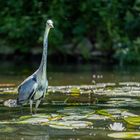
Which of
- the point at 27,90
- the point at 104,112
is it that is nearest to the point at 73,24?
the point at 27,90

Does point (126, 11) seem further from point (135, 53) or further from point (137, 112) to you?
point (137, 112)

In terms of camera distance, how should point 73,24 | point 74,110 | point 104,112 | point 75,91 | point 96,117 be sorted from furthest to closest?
point 73,24 → point 75,91 → point 74,110 → point 104,112 → point 96,117

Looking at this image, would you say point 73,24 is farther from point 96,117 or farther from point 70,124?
point 70,124

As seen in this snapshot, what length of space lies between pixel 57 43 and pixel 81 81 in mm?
9501

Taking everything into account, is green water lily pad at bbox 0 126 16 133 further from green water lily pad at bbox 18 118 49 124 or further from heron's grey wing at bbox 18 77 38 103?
heron's grey wing at bbox 18 77 38 103

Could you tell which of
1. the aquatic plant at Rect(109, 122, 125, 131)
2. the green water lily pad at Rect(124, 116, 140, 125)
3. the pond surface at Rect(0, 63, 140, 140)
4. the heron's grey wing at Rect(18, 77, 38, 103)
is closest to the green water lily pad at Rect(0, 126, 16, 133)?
the pond surface at Rect(0, 63, 140, 140)

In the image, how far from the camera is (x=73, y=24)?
87.9 ft

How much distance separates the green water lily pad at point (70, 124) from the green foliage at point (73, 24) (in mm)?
15779

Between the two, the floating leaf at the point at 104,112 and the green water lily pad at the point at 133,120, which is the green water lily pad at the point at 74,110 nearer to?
the floating leaf at the point at 104,112

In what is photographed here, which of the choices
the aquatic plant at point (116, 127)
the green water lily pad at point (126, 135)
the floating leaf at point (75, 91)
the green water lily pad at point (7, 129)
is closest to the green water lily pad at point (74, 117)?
the aquatic plant at point (116, 127)

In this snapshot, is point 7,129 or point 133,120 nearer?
point 7,129

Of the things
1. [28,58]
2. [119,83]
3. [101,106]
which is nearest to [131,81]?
[119,83]

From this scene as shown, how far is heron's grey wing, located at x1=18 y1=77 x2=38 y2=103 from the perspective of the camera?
9.91m

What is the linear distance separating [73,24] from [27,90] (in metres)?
17.0
